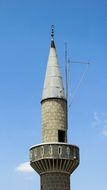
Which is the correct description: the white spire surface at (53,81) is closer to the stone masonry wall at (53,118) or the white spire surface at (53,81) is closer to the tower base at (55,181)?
the stone masonry wall at (53,118)

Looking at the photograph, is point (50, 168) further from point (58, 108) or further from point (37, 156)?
point (58, 108)

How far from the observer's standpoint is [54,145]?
3155 centimetres

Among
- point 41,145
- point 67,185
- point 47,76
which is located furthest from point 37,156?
point 47,76

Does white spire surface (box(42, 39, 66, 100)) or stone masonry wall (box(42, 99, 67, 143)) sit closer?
stone masonry wall (box(42, 99, 67, 143))

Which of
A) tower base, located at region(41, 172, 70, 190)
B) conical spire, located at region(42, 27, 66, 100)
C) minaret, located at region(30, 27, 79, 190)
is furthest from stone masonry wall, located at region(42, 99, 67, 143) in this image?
tower base, located at region(41, 172, 70, 190)

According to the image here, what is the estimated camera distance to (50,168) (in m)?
31.3

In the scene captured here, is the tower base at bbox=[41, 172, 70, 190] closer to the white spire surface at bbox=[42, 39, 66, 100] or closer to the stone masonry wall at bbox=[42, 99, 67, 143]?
the stone masonry wall at bbox=[42, 99, 67, 143]

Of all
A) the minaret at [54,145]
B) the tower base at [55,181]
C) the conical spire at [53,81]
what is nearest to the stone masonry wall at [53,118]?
the minaret at [54,145]

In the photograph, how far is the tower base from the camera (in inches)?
1211

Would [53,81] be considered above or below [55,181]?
above

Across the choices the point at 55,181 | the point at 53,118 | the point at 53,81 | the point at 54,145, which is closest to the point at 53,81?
the point at 53,81

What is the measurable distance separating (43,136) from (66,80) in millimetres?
5596

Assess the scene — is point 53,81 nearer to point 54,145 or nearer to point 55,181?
point 54,145

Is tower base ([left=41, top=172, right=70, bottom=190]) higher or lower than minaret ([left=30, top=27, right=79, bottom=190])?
lower
